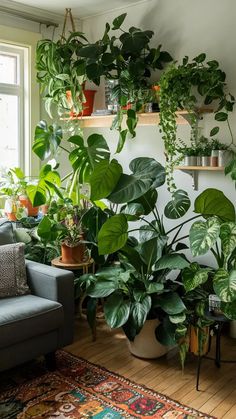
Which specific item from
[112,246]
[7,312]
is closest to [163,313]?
[112,246]

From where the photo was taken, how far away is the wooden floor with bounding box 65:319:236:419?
96.1 inches

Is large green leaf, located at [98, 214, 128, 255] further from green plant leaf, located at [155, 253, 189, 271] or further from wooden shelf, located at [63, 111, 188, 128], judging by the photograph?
wooden shelf, located at [63, 111, 188, 128]

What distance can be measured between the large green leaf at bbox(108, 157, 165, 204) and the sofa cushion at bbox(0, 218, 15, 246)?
807 millimetres

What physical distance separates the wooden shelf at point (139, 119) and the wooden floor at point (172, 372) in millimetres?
1630

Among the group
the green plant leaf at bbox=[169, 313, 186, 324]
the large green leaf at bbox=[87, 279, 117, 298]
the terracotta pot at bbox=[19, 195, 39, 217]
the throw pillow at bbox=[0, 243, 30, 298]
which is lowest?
the green plant leaf at bbox=[169, 313, 186, 324]

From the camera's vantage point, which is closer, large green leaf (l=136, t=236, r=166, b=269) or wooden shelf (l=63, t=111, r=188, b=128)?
large green leaf (l=136, t=236, r=166, b=269)

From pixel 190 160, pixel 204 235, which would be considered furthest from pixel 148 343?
pixel 190 160

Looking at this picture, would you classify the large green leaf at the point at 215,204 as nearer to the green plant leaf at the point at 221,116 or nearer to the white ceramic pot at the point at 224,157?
the white ceramic pot at the point at 224,157

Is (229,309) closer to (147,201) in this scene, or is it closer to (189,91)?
(147,201)

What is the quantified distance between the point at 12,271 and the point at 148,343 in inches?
38.7

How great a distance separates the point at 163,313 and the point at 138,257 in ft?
1.30

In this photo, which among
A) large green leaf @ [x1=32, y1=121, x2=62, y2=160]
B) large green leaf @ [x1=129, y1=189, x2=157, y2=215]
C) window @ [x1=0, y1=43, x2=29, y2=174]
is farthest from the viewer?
window @ [x1=0, y1=43, x2=29, y2=174]

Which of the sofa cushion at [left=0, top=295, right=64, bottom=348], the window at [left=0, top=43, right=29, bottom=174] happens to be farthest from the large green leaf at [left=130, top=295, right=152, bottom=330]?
the window at [left=0, top=43, right=29, bottom=174]

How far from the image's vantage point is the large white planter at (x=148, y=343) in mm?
2865
